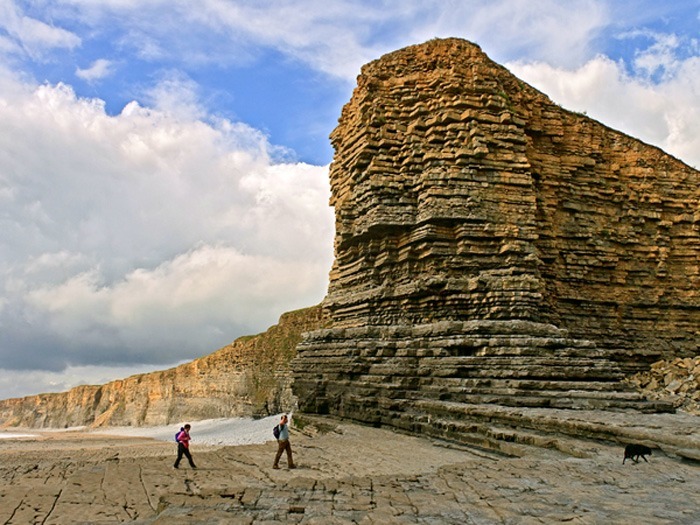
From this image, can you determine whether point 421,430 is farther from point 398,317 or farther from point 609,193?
point 609,193

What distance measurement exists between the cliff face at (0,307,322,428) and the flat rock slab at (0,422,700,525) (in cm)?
3423

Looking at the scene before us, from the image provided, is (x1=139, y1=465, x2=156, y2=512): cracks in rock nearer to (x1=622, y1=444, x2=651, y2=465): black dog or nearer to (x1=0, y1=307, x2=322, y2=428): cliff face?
(x1=622, y1=444, x2=651, y2=465): black dog

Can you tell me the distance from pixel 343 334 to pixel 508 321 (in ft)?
18.2

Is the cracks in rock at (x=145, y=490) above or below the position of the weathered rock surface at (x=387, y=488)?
below

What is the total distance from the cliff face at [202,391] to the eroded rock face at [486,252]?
27.6 metres

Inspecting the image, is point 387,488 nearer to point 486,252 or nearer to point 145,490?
point 145,490

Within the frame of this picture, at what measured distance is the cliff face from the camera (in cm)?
4672

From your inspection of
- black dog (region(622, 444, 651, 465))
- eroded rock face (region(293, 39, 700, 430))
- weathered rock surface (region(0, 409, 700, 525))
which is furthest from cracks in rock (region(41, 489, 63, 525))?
black dog (region(622, 444, 651, 465))

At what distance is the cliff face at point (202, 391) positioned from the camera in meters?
46.7

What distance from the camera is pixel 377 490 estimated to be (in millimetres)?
6309

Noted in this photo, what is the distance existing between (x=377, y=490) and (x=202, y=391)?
178 feet

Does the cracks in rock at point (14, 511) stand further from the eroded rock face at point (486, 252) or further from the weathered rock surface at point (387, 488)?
the eroded rock face at point (486, 252)

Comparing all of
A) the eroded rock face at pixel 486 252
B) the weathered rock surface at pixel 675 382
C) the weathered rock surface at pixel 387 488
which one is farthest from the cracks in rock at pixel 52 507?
the weathered rock surface at pixel 675 382

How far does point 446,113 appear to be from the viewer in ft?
57.5
